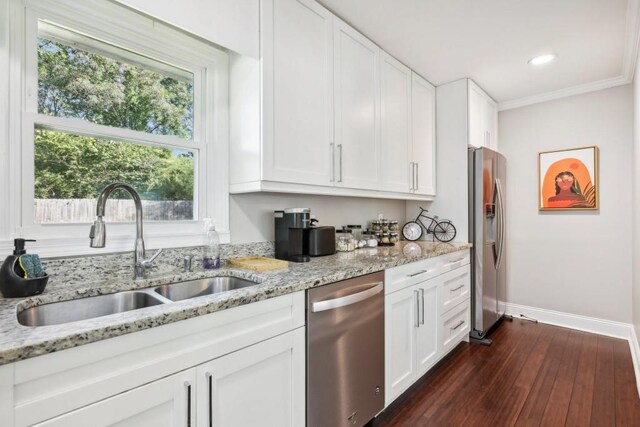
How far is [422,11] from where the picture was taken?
1988 millimetres

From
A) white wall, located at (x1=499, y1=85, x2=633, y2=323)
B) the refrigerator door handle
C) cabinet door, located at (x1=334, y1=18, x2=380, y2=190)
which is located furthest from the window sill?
white wall, located at (x1=499, y1=85, x2=633, y2=323)

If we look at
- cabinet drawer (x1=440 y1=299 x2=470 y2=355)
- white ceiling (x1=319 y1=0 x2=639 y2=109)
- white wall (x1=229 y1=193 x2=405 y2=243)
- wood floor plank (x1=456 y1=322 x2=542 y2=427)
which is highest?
white ceiling (x1=319 y1=0 x2=639 y2=109)

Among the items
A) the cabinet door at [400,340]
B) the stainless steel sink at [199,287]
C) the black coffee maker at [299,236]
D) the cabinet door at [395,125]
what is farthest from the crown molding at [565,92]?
the stainless steel sink at [199,287]

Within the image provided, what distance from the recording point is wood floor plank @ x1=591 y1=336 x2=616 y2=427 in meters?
1.84

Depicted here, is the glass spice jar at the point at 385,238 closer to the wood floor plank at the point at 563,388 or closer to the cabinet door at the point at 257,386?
the wood floor plank at the point at 563,388

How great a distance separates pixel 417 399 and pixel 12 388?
2.00 metres

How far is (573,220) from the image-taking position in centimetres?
326

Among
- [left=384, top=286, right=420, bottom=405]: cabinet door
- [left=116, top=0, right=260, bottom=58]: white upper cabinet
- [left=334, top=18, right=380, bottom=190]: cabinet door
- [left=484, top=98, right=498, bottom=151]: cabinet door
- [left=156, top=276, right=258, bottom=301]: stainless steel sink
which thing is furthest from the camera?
[left=484, top=98, right=498, bottom=151]: cabinet door

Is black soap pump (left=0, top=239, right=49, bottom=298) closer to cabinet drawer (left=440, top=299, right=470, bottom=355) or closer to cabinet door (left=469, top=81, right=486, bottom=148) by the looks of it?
cabinet drawer (left=440, top=299, right=470, bottom=355)

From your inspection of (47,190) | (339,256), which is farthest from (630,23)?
(47,190)

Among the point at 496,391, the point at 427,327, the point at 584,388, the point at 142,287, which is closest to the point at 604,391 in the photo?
the point at 584,388

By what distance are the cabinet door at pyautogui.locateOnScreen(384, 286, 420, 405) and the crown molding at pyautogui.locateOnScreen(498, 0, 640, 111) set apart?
214 centimetres

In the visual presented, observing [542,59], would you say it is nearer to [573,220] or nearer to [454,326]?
[573,220]

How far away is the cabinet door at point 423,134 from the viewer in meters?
2.84
